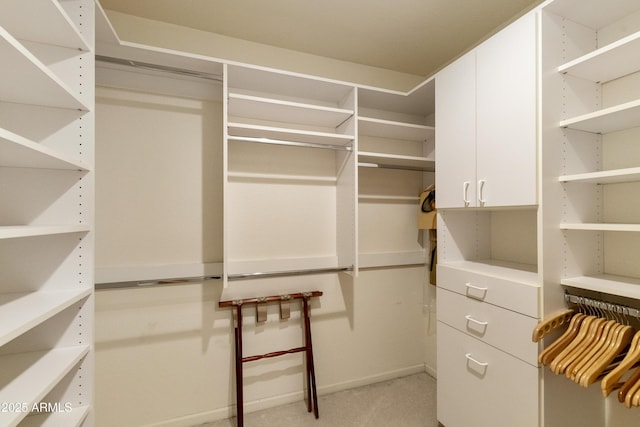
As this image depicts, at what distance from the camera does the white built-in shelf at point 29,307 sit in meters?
0.79

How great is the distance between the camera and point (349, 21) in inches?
75.2

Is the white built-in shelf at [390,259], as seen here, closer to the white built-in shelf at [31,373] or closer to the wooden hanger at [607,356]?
the wooden hanger at [607,356]

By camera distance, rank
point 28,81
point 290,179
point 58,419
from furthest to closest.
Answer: point 290,179 → point 58,419 → point 28,81

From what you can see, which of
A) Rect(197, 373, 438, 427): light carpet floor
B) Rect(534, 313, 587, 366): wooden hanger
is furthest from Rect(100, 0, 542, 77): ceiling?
Rect(197, 373, 438, 427): light carpet floor

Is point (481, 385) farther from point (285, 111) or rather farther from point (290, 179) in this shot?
point (285, 111)

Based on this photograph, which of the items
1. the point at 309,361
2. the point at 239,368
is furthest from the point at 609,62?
the point at 239,368

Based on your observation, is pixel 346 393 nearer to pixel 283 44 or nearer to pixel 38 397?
pixel 38 397

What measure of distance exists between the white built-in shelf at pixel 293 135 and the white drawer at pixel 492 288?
44.8 inches

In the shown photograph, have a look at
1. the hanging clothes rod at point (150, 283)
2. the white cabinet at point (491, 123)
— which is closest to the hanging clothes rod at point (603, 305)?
the white cabinet at point (491, 123)

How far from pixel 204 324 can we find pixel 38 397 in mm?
1154

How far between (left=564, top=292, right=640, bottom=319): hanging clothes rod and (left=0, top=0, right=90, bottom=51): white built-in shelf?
7.87ft

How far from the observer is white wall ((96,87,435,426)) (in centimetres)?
181

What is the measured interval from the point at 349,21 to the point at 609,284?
2.06m

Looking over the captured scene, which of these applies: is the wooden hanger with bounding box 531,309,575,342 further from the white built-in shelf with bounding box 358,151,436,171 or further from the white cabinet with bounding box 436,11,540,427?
the white built-in shelf with bounding box 358,151,436,171
